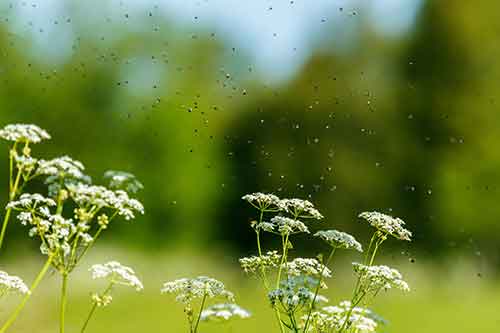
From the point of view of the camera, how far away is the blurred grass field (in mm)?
2871

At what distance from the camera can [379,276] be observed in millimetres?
1154

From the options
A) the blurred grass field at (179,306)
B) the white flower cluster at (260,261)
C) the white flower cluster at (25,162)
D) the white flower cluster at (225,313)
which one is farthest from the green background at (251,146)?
the white flower cluster at (25,162)

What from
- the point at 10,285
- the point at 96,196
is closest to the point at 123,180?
the point at 96,196

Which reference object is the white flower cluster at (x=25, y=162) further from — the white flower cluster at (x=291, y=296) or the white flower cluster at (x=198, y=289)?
the white flower cluster at (x=291, y=296)

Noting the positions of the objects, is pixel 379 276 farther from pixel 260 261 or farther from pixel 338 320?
pixel 260 261

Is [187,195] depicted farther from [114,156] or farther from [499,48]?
[499,48]

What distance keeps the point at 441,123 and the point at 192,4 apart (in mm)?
1372

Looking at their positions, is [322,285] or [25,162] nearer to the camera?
[25,162]

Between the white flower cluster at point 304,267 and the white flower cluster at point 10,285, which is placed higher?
the white flower cluster at point 304,267

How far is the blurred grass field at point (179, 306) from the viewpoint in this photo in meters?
2.87

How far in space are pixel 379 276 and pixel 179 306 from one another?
6.34 ft

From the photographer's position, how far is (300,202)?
1.19 m

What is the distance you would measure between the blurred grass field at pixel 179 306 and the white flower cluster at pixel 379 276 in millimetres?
1557

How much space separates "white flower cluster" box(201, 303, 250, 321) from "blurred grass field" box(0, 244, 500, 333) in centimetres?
163
